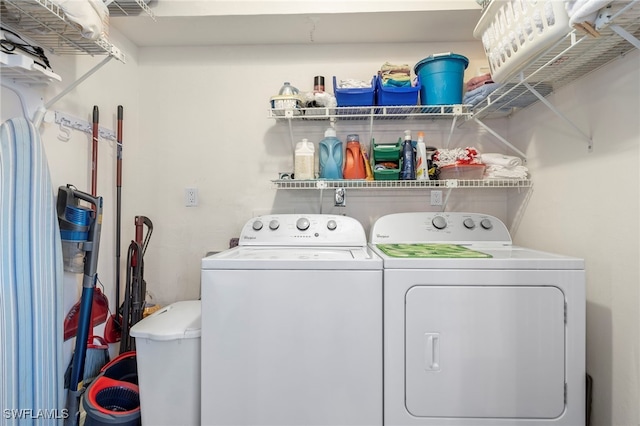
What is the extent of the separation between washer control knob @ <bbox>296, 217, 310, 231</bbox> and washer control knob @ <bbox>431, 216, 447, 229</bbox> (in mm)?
745

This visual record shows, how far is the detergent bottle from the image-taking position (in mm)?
1975

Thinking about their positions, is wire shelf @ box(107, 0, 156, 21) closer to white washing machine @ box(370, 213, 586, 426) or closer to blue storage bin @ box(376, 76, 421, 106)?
blue storage bin @ box(376, 76, 421, 106)

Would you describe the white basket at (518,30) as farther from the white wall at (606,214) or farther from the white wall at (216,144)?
the white wall at (216,144)

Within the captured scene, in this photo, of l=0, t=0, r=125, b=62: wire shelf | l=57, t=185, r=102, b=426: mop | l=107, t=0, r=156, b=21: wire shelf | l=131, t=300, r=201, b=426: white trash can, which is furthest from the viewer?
l=107, t=0, r=156, b=21: wire shelf

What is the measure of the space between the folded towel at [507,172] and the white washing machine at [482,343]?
2.48ft

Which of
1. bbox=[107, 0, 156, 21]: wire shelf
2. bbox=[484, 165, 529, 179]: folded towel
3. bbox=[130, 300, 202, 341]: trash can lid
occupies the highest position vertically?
bbox=[107, 0, 156, 21]: wire shelf

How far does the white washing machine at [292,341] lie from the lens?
123 cm

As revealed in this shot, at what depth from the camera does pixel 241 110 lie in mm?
2189

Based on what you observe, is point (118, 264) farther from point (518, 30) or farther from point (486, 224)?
point (518, 30)

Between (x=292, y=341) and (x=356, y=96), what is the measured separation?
4.63 ft

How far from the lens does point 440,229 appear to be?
1.80 metres

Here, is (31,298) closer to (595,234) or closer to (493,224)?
(493,224)

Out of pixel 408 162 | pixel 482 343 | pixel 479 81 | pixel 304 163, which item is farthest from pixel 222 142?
pixel 482 343

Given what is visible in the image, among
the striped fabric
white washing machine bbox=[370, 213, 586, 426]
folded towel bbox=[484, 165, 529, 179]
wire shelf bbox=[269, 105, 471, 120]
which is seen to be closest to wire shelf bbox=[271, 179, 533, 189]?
folded towel bbox=[484, 165, 529, 179]
